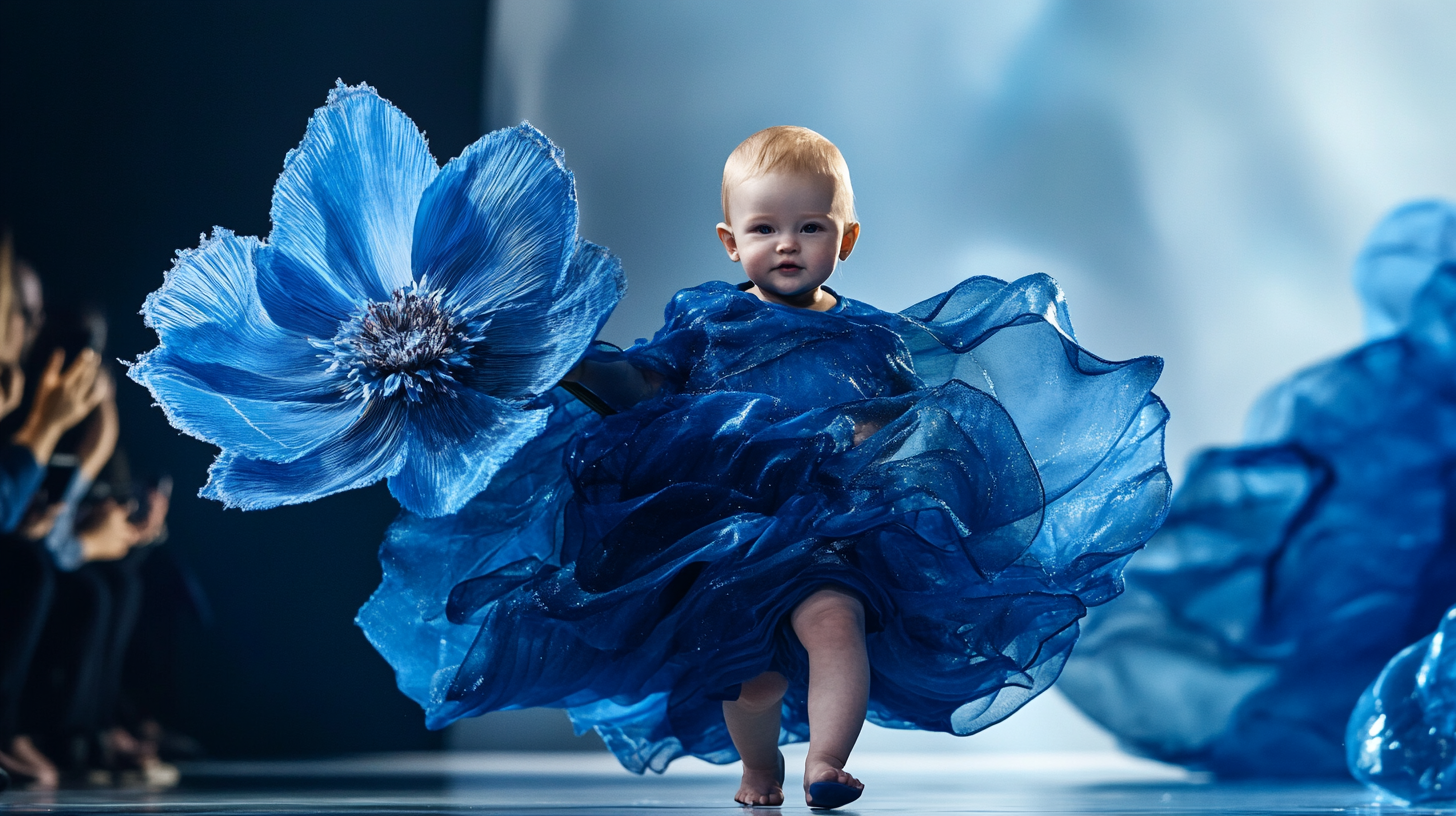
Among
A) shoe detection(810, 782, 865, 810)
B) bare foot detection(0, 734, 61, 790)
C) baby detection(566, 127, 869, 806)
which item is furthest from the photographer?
bare foot detection(0, 734, 61, 790)

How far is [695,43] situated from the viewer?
3178 millimetres

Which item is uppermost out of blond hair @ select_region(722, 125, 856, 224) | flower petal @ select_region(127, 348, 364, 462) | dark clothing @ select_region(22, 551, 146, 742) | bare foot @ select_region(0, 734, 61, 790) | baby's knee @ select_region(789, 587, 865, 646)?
blond hair @ select_region(722, 125, 856, 224)

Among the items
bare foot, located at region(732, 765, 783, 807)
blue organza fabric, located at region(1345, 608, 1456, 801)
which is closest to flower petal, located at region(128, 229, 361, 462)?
bare foot, located at region(732, 765, 783, 807)

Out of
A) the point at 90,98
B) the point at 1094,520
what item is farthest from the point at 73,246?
the point at 1094,520

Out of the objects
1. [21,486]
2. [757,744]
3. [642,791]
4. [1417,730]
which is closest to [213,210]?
[21,486]

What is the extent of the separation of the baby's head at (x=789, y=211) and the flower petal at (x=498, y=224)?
0.24m

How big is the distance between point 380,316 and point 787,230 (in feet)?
1.34

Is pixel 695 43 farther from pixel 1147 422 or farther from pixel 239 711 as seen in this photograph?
pixel 1147 422

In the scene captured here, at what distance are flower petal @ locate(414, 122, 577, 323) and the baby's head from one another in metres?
0.24

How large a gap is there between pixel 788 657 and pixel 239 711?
74.3 inches

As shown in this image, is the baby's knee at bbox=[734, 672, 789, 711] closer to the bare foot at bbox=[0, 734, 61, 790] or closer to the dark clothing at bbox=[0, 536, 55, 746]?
the bare foot at bbox=[0, 734, 61, 790]

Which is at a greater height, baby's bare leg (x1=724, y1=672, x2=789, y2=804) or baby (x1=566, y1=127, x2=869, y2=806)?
baby (x1=566, y1=127, x2=869, y2=806)

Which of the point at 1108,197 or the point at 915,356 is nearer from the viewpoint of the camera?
the point at 915,356

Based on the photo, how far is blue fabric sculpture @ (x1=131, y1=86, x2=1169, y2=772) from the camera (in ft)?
3.58
